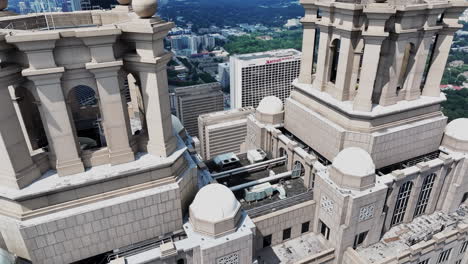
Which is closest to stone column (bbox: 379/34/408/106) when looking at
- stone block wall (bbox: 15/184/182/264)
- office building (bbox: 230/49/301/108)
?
stone block wall (bbox: 15/184/182/264)

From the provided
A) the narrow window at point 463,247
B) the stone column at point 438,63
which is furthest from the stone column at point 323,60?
the narrow window at point 463,247

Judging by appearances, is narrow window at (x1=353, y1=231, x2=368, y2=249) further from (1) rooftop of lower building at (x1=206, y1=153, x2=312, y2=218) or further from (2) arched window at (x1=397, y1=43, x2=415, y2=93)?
(2) arched window at (x1=397, y1=43, x2=415, y2=93)

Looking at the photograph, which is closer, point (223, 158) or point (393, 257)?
point (393, 257)

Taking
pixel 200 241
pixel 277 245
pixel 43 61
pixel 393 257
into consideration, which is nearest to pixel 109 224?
pixel 200 241

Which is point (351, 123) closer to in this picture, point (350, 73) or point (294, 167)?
point (350, 73)

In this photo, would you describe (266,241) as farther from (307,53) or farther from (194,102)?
(194,102)

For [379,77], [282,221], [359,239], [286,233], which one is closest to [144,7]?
[282,221]

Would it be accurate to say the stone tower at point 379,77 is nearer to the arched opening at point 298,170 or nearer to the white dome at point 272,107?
the arched opening at point 298,170
